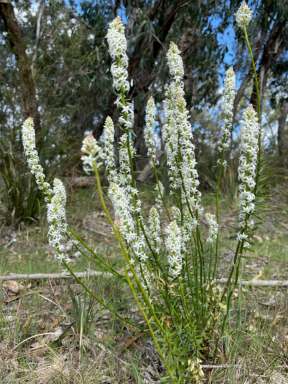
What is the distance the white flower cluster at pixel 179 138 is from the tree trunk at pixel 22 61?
506cm

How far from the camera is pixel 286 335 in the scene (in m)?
2.33

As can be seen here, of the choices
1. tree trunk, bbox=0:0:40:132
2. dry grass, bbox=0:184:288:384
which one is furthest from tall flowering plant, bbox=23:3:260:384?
tree trunk, bbox=0:0:40:132

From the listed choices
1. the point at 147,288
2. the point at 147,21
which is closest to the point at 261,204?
A: the point at 147,288

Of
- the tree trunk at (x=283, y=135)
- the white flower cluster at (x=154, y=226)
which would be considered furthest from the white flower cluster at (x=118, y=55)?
the tree trunk at (x=283, y=135)

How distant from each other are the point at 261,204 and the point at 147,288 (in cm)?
67

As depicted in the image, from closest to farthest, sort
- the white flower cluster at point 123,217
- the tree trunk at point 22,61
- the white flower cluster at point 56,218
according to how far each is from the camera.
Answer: the white flower cluster at point 123,217, the white flower cluster at point 56,218, the tree trunk at point 22,61

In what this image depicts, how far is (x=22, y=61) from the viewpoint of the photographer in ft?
22.2

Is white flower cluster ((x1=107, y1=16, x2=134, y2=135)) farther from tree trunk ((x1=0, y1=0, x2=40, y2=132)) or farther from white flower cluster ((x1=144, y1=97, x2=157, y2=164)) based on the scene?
tree trunk ((x1=0, y1=0, x2=40, y2=132))

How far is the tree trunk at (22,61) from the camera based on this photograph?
6.65m

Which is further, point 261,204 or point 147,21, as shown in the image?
point 147,21

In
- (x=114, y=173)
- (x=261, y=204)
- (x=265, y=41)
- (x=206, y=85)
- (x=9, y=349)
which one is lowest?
(x=9, y=349)

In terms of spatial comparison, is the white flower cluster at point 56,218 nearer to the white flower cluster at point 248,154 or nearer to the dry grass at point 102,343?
the dry grass at point 102,343

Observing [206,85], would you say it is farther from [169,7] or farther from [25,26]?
[25,26]

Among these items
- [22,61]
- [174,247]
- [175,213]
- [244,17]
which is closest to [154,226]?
[175,213]
